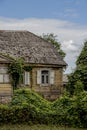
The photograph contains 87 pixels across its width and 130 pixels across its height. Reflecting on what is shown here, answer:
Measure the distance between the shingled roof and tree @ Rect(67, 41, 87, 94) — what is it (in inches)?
135

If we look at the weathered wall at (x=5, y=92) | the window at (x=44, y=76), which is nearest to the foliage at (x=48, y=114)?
the weathered wall at (x=5, y=92)

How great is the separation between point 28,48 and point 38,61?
2.20 metres

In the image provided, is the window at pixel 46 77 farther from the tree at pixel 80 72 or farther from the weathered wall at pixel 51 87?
the tree at pixel 80 72

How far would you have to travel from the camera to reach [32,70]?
4278 cm

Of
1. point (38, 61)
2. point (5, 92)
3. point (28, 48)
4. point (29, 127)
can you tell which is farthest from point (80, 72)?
point (29, 127)

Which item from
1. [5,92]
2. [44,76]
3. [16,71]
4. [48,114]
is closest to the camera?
[48,114]

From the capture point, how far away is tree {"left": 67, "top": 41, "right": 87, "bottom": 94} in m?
39.6

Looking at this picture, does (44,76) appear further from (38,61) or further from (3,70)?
(3,70)

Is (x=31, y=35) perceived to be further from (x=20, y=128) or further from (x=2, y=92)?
(x=20, y=128)

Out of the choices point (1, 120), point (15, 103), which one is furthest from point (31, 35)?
point (1, 120)

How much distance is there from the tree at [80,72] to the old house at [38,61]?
3.11 meters

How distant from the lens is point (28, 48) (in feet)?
145

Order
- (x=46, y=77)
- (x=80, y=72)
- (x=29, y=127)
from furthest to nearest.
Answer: (x=46, y=77), (x=80, y=72), (x=29, y=127)

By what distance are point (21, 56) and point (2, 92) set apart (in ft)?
19.1
